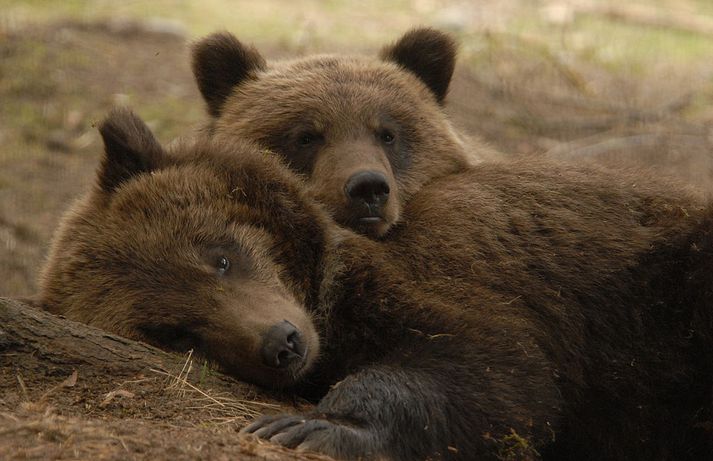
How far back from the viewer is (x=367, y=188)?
18.7ft

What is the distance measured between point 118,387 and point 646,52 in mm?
13756

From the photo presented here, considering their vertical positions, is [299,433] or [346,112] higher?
[346,112]

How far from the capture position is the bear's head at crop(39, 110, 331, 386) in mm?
4520

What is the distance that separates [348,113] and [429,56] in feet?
3.43

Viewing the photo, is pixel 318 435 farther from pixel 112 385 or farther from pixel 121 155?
pixel 121 155

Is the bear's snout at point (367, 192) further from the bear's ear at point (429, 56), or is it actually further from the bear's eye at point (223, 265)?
the bear's ear at point (429, 56)

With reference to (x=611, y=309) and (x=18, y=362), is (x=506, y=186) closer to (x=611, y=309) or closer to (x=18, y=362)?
(x=611, y=309)

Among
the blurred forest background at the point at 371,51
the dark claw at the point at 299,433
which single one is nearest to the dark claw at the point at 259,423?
the dark claw at the point at 299,433

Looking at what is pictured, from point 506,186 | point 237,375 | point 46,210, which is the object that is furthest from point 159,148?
point 46,210

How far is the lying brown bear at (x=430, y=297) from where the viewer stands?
436cm

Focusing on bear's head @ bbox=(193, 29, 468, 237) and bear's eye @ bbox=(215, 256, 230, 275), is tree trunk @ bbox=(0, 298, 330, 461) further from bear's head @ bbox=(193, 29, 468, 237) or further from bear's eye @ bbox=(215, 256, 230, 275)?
bear's head @ bbox=(193, 29, 468, 237)

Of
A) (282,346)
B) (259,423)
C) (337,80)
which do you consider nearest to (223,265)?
(282,346)

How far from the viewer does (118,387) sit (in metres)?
4.32

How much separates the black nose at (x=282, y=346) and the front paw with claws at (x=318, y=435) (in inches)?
11.0
